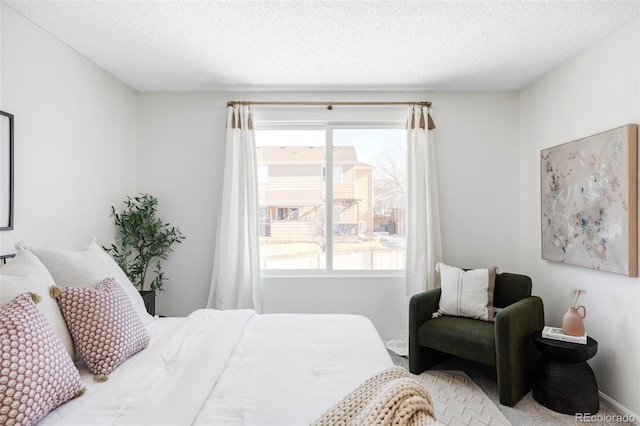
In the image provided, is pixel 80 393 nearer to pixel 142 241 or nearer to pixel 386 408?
pixel 386 408

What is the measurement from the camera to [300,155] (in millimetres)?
3723

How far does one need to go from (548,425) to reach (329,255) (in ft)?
7.16

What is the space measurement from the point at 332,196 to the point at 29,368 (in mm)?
2827

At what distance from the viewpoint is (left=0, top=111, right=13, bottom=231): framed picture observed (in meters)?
2.10

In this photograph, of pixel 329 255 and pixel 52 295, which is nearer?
pixel 52 295

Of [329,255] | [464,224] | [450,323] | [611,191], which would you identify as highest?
[611,191]

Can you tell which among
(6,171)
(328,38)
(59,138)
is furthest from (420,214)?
(6,171)

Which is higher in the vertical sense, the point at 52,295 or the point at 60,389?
the point at 52,295

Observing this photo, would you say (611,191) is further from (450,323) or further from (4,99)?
(4,99)

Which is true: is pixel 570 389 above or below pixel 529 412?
above

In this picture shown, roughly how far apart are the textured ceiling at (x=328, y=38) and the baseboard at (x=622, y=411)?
2589mm

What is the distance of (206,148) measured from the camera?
3646 millimetres

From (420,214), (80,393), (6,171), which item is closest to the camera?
(80,393)

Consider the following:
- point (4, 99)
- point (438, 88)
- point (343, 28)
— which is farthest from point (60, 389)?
point (438, 88)
